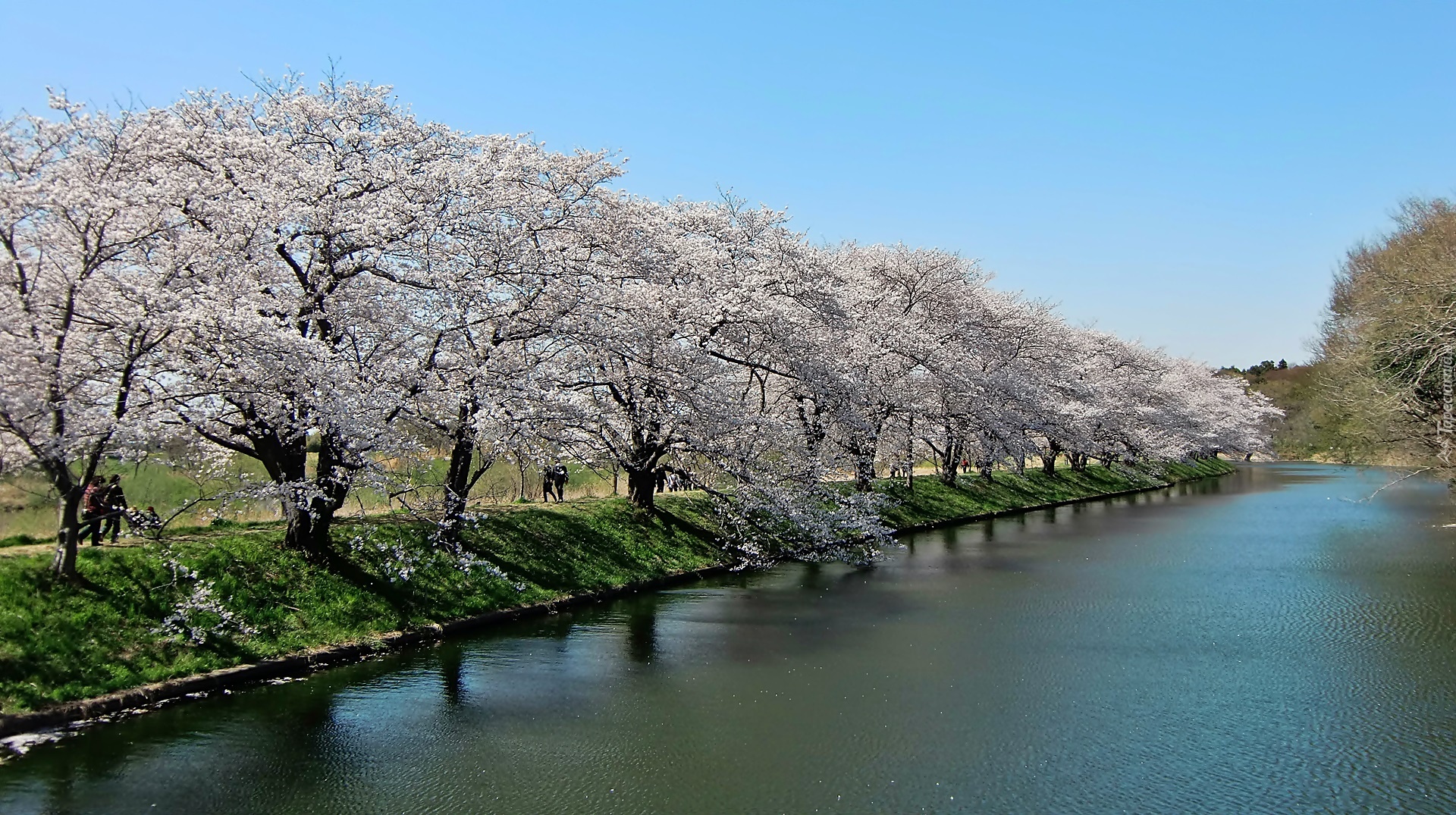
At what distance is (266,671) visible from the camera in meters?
13.9

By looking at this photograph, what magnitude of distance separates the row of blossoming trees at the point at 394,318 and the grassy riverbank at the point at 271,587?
860 mm

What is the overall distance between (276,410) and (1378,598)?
23.6 m

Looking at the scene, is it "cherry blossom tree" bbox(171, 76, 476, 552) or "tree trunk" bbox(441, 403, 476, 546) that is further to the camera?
"tree trunk" bbox(441, 403, 476, 546)

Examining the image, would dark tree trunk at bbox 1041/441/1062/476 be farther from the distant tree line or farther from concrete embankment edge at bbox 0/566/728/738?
concrete embankment edge at bbox 0/566/728/738

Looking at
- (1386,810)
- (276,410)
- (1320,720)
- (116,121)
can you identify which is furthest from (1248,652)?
(116,121)

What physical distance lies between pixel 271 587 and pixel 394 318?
544 centimetres

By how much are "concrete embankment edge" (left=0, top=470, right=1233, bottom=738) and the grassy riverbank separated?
156 millimetres

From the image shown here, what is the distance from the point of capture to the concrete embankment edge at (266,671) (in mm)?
11375

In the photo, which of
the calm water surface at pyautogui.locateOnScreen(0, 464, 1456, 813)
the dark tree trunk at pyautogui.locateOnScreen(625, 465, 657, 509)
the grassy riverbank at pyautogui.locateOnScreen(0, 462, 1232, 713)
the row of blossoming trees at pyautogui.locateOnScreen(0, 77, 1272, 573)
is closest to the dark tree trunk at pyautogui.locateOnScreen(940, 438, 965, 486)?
the row of blossoming trees at pyautogui.locateOnScreen(0, 77, 1272, 573)

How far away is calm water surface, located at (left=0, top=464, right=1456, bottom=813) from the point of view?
9797 mm

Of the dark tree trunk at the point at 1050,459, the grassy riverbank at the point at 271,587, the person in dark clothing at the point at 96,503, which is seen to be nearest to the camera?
the grassy riverbank at the point at 271,587

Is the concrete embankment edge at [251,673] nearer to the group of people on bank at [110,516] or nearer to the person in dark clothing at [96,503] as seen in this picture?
the group of people on bank at [110,516]

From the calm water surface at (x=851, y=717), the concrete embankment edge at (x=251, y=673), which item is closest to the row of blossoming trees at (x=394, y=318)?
the concrete embankment edge at (x=251, y=673)

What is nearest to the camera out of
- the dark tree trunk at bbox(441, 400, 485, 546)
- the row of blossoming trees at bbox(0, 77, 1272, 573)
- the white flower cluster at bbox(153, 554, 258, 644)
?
the row of blossoming trees at bbox(0, 77, 1272, 573)
